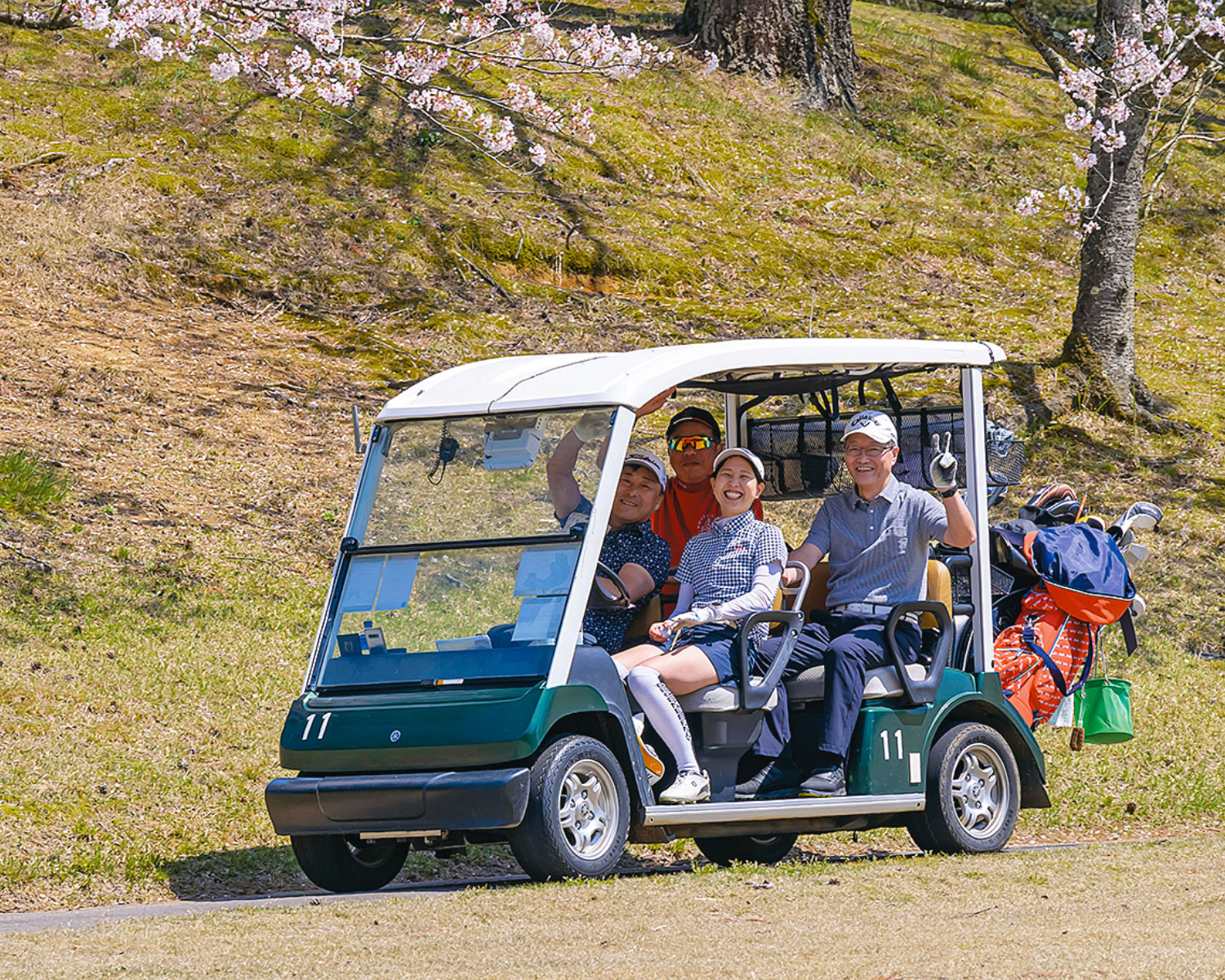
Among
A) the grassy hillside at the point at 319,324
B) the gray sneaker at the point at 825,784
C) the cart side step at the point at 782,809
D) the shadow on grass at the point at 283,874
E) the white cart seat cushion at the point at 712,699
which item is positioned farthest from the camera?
the grassy hillside at the point at 319,324

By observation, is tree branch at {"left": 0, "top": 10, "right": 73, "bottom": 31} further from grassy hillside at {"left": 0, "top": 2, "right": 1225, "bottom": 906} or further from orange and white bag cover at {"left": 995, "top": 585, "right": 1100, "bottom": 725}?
orange and white bag cover at {"left": 995, "top": 585, "right": 1100, "bottom": 725}

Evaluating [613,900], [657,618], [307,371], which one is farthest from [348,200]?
[613,900]

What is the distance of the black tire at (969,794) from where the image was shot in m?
7.81

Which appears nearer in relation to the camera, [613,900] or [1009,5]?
[613,900]

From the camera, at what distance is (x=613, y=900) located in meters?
6.04

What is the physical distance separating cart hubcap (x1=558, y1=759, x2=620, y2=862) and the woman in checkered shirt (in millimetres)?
311

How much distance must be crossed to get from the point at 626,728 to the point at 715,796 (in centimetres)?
68

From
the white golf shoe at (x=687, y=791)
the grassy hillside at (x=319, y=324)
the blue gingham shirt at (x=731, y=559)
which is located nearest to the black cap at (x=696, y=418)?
the blue gingham shirt at (x=731, y=559)

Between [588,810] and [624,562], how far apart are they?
1470mm

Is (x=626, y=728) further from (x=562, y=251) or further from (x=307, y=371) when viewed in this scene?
(x=562, y=251)

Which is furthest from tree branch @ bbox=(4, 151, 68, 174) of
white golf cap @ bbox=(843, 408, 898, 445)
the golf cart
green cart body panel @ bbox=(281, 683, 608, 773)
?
white golf cap @ bbox=(843, 408, 898, 445)

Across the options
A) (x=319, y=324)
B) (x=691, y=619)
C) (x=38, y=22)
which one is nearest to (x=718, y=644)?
(x=691, y=619)

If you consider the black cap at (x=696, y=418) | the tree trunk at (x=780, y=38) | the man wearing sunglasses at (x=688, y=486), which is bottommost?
the man wearing sunglasses at (x=688, y=486)

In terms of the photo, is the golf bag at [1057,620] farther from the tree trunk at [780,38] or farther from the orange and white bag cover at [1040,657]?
the tree trunk at [780,38]
